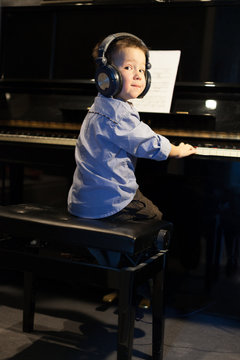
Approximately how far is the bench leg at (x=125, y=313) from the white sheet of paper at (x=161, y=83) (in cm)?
108

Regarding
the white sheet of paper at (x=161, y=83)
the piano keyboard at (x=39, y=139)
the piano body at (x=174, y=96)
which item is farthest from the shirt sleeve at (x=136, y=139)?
the white sheet of paper at (x=161, y=83)

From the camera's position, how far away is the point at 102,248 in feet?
5.21

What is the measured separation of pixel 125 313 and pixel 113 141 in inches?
22.9

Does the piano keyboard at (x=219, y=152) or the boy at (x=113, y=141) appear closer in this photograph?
the boy at (x=113, y=141)

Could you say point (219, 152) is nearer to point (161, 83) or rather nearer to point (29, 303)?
point (161, 83)

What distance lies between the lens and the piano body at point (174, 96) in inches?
89.9

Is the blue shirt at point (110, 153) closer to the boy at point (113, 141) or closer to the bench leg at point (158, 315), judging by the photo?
the boy at point (113, 141)

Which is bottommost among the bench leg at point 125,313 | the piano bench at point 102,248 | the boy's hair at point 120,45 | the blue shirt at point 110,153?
the bench leg at point 125,313

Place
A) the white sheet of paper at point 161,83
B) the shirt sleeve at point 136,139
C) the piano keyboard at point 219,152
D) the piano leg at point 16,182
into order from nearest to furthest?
the shirt sleeve at point 136,139, the piano keyboard at point 219,152, the white sheet of paper at point 161,83, the piano leg at point 16,182

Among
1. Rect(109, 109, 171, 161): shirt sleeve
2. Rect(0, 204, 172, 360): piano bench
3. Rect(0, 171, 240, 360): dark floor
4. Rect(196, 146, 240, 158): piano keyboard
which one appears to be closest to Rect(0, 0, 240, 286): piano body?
Rect(196, 146, 240, 158): piano keyboard

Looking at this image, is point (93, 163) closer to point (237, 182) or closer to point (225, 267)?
point (237, 182)

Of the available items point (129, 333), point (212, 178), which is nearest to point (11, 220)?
point (129, 333)

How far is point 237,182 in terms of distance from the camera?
216 centimetres

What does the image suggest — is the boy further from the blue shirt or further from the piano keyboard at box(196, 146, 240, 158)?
the piano keyboard at box(196, 146, 240, 158)
